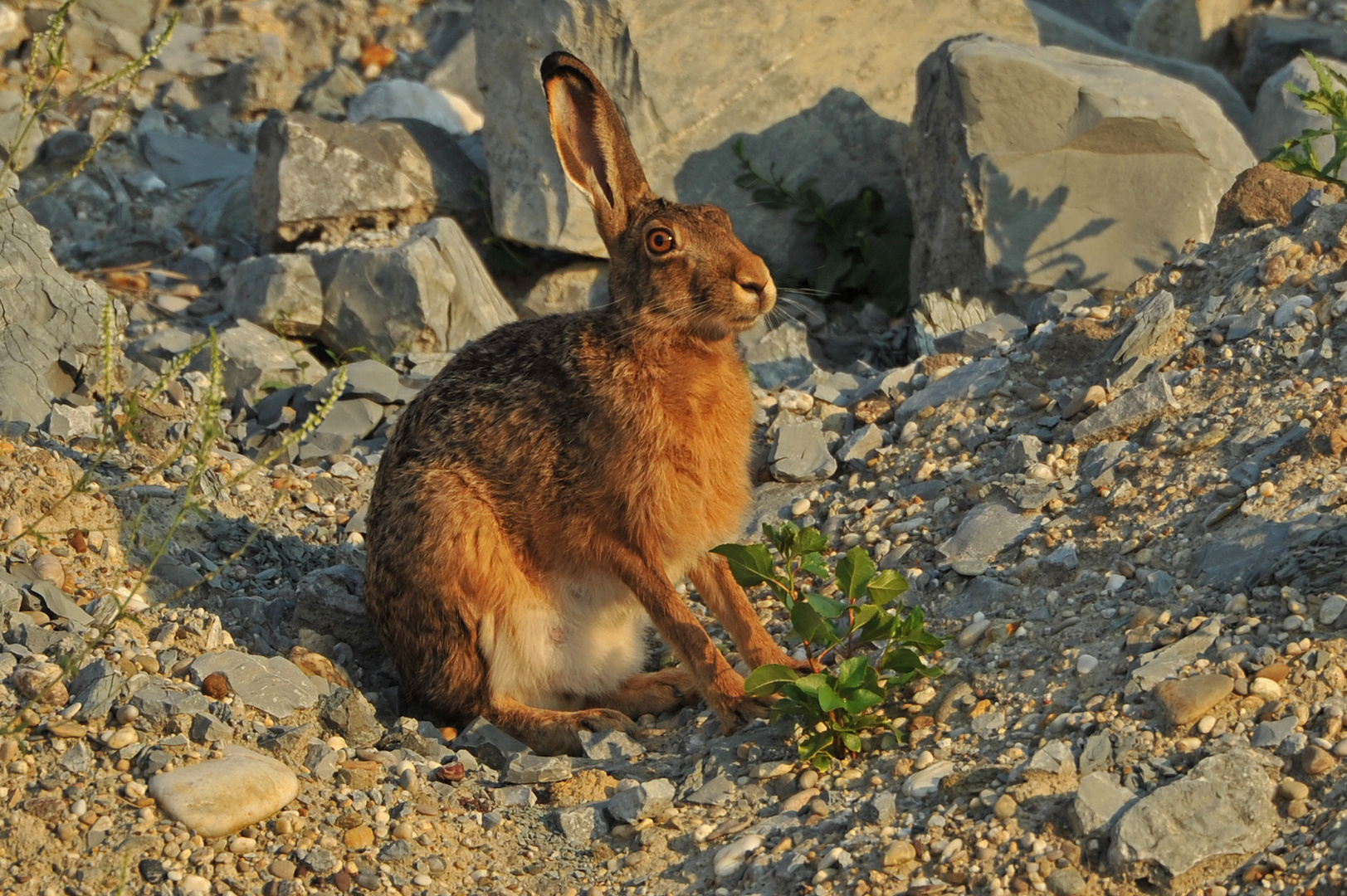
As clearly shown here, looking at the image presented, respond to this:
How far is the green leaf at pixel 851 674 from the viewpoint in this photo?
488 cm

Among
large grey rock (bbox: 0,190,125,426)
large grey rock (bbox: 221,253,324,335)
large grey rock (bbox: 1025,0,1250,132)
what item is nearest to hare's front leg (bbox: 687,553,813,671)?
large grey rock (bbox: 0,190,125,426)

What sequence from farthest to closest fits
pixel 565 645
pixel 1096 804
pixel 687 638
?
pixel 565 645
pixel 687 638
pixel 1096 804

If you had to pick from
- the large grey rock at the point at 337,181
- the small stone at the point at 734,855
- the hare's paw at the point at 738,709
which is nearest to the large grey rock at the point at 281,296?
the large grey rock at the point at 337,181

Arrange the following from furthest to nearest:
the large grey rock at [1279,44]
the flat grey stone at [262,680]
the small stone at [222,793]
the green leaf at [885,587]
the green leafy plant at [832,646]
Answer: the large grey rock at [1279,44] → the flat grey stone at [262,680] → the green leaf at [885,587] → the green leafy plant at [832,646] → the small stone at [222,793]

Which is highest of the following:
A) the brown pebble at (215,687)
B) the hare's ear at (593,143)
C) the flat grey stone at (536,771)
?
the hare's ear at (593,143)

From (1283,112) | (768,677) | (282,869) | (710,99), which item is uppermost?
(710,99)

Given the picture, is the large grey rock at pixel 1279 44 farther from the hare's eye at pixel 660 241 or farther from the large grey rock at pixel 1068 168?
the hare's eye at pixel 660 241

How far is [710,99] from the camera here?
409 inches

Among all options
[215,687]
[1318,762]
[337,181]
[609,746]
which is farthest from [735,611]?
[337,181]

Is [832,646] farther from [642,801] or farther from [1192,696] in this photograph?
[1192,696]

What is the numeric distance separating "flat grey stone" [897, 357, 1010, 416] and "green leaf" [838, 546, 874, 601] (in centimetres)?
232

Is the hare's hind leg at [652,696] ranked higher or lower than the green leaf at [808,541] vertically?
lower

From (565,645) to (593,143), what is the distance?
7.08ft

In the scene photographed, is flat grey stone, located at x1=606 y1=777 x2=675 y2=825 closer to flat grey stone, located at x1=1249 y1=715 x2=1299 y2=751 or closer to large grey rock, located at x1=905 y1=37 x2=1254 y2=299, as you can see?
flat grey stone, located at x1=1249 y1=715 x2=1299 y2=751
